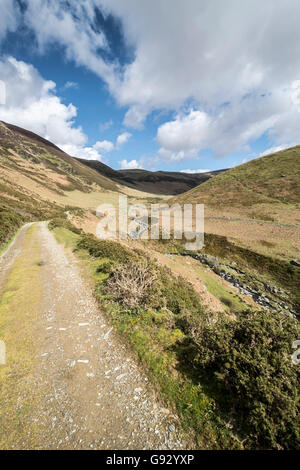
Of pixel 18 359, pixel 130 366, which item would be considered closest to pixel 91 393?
pixel 130 366

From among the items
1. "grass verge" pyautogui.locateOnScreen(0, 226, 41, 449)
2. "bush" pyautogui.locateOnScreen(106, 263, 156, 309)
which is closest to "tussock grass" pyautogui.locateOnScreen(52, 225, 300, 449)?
"bush" pyautogui.locateOnScreen(106, 263, 156, 309)

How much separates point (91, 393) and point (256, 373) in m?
4.04

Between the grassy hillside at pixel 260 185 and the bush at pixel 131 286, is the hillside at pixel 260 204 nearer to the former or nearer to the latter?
the grassy hillside at pixel 260 185

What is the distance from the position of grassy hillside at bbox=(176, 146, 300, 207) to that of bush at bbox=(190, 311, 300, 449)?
48.5m

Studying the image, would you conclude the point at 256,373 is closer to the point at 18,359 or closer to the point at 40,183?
the point at 18,359

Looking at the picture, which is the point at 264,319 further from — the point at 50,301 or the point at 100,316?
the point at 50,301

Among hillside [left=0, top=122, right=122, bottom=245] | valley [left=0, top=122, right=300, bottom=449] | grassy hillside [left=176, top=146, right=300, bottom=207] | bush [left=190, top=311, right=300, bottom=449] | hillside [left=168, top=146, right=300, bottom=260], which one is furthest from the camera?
grassy hillside [left=176, top=146, right=300, bottom=207]

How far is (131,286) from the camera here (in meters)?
8.19

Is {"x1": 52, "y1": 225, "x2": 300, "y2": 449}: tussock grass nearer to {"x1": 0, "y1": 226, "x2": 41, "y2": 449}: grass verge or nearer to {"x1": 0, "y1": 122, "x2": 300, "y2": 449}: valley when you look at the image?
{"x1": 0, "y1": 122, "x2": 300, "y2": 449}: valley

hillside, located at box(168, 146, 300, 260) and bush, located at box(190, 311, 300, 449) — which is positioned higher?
hillside, located at box(168, 146, 300, 260)

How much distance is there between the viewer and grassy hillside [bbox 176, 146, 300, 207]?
47875 millimetres
